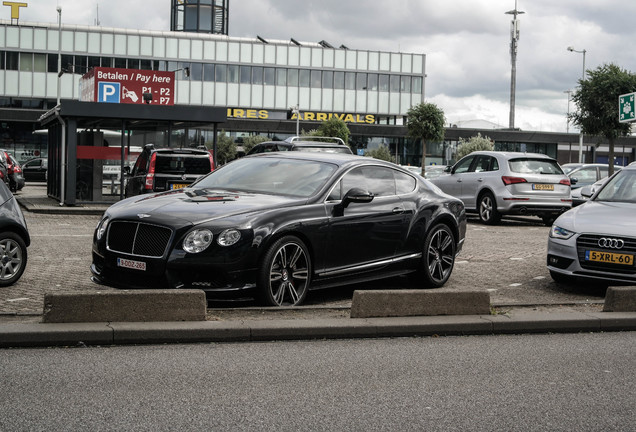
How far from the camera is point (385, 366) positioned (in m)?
6.33

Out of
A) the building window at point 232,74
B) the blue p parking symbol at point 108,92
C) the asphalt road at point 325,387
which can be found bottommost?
the asphalt road at point 325,387

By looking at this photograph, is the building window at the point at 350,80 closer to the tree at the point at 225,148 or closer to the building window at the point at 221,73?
the building window at the point at 221,73

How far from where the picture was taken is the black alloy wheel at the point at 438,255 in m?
9.98

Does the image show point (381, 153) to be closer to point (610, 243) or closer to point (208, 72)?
point (208, 72)

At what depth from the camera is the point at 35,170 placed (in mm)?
47406

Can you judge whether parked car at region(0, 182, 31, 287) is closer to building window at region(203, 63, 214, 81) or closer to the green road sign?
the green road sign

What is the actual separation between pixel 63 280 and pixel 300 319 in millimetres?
3706

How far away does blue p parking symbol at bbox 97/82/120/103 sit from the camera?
3076cm

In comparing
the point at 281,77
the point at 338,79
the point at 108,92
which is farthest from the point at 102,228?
the point at 338,79

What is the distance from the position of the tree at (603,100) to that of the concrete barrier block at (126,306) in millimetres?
27770

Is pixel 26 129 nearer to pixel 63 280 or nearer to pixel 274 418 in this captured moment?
pixel 63 280

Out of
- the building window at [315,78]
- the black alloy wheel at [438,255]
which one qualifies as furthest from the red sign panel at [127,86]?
the building window at [315,78]

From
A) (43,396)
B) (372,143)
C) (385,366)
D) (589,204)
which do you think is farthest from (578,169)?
(372,143)

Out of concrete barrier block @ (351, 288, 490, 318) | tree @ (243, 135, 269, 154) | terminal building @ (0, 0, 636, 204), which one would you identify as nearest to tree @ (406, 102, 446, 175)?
terminal building @ (0, 0, 636, 204)
